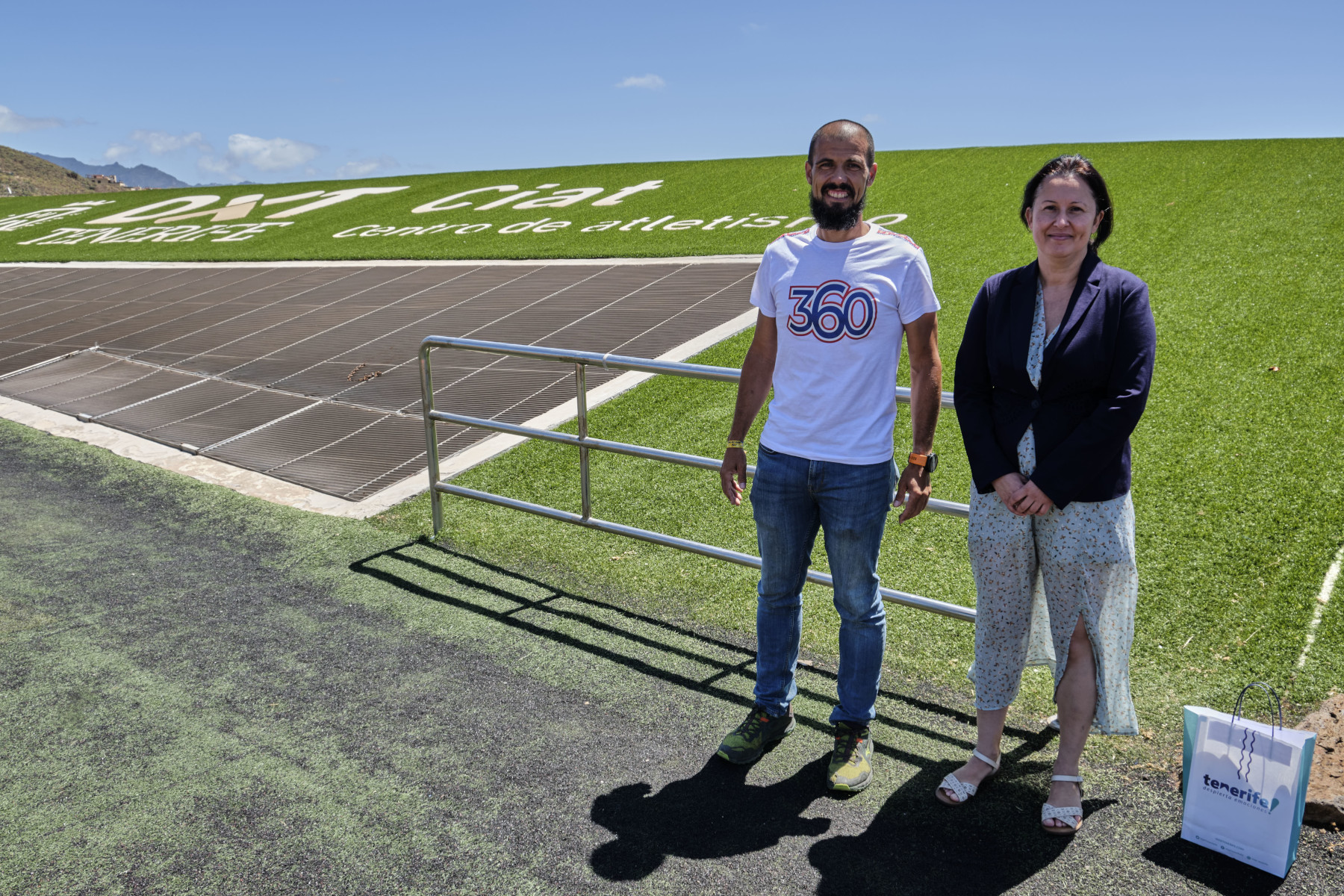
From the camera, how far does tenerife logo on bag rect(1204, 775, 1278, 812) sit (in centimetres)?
247

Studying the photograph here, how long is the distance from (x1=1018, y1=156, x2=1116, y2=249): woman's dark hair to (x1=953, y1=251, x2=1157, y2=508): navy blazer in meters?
0.09

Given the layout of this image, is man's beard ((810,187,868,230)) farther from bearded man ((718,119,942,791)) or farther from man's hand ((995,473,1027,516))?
man's hand ((995,473,1027,516))

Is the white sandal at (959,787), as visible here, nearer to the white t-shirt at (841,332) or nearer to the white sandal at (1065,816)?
the white sandal at (1065,816)

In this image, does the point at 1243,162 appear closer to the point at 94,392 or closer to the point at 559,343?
the point at 559,343

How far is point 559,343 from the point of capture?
927cm

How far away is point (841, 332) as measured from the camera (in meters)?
2.75

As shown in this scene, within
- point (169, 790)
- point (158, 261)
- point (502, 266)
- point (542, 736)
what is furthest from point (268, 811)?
point (158, 261)

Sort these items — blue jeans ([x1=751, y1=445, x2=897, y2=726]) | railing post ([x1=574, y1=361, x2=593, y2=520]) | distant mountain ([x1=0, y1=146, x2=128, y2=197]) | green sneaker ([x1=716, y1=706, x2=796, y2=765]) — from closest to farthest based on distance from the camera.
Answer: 1. blue jeans ([x1=751, y1=445, x2=897, y2=726])
2. green sneaker ([x1=716, y1=706, x2=796, y2=765])
3. railing post ([x1=574, y1=361, x2=593, y2=520])
4. distant mountain ([x1=0, y1=146, x2=128, y2=197])

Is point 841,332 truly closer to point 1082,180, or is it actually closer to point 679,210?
point 1082,180

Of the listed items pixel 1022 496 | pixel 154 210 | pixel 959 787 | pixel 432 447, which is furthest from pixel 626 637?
pixel 154 210

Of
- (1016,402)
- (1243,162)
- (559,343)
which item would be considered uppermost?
(1243,162)

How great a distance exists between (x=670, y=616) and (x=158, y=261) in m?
17.6

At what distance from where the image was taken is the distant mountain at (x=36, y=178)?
89438 millimetres

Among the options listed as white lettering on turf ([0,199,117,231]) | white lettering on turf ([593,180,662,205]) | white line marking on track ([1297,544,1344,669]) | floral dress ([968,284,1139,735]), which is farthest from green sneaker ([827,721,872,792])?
white lettering on turf ([0,199,117,231])
